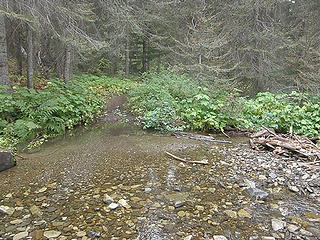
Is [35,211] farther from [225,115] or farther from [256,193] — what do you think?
[225,115]

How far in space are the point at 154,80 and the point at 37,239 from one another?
9.42 metres

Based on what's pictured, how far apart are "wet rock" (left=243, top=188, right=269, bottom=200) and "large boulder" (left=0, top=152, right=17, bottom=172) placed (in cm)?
409

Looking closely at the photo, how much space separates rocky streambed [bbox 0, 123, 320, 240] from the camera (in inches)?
94.3

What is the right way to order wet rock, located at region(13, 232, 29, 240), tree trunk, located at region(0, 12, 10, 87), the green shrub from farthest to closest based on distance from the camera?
the green shrub, tree trunk, located at region(0, 12, 10, 87), wet rock, located at region(13, 232, 29, 240)

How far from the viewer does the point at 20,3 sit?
20.4 ft

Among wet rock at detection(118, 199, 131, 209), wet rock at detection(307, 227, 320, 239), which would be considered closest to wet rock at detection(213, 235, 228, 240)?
wet rock at detection(307, 227, 320, 239)

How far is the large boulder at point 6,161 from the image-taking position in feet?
12.4

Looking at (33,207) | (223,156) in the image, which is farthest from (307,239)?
(33,207)

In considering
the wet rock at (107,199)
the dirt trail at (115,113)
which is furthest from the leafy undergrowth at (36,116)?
the wet rock at (107,199)

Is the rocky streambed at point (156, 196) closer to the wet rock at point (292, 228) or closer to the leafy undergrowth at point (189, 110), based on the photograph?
the wet rock at point (292, 228)

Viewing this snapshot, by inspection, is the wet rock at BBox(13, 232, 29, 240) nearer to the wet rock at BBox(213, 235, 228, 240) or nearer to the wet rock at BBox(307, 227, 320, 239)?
the wet rock at BBox(213, 235, 228, 240)

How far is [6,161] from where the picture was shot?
386 centimetres

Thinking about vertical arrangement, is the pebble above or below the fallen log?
above

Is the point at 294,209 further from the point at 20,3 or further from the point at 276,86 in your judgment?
the point at 276,86
